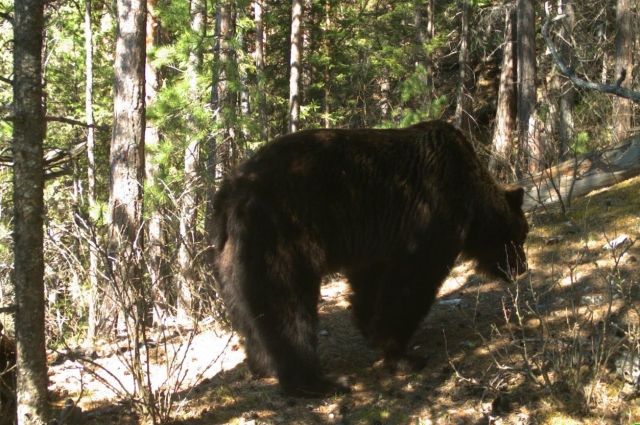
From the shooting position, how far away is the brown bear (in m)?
5.80

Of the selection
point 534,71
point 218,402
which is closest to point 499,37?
point 534,71

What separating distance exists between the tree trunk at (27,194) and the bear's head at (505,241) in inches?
174

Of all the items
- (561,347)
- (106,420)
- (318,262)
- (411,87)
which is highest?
(411,87)

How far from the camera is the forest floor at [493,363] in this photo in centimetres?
503

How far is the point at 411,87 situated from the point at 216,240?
5.92 m

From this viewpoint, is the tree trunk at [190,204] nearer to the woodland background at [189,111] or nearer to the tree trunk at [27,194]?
the woodland background at [189,111]

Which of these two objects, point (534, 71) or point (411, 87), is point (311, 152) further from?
point (534, 71)

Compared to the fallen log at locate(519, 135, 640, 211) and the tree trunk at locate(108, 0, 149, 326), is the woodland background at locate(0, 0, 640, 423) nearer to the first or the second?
the tree trunk at locate(108, 0, 149, 326)

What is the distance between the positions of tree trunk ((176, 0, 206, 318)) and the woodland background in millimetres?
59

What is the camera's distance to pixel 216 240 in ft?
20.1

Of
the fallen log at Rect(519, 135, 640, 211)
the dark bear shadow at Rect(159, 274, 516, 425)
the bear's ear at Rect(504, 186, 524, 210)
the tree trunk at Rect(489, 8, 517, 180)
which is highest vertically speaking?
the tree trunk at Rect(489, 8, 517, 180)

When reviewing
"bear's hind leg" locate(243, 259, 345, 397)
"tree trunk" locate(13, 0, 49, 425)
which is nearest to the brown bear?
"bear's hind leg" locate(243, 259, 345, 397)

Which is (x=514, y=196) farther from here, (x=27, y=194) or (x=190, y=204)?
(x=27, y=194)

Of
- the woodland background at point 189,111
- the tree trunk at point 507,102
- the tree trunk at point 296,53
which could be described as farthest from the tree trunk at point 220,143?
the tree trunk at point 507,102
